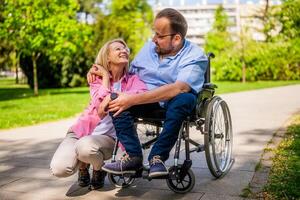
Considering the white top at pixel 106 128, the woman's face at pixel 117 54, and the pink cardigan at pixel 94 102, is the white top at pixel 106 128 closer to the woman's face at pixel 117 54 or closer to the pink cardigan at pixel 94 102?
the pink cardigan at pixel 94 102

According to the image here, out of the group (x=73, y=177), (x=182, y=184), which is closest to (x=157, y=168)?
(x=182, y=184)

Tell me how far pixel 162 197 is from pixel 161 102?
2.38 ft

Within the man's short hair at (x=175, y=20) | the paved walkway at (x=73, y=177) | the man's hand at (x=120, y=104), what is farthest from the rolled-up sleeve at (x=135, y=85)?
the paved walkway at (x=73, y=177)

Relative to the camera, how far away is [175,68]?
147 inches

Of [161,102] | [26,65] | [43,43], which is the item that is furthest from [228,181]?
[26,65]

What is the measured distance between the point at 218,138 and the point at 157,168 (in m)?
1.17

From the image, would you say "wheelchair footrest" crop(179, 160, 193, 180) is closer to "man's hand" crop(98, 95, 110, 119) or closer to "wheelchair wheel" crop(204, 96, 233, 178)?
"wheelchair wheel" crop(204, 96, 233, 178)

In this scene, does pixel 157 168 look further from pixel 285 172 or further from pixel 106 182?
pixel 285 172

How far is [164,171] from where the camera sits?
3211mm

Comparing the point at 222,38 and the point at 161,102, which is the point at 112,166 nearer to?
the point at 161,102

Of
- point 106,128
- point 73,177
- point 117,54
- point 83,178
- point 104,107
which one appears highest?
point 117,54

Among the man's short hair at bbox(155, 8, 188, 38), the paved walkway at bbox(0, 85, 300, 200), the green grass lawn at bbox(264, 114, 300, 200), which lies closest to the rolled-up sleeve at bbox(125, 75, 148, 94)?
the man's short hair at bbox(155, 8, 188, 38)

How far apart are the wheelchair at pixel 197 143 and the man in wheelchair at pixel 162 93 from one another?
0.29 ft

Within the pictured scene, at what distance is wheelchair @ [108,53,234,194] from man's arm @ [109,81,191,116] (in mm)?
211
